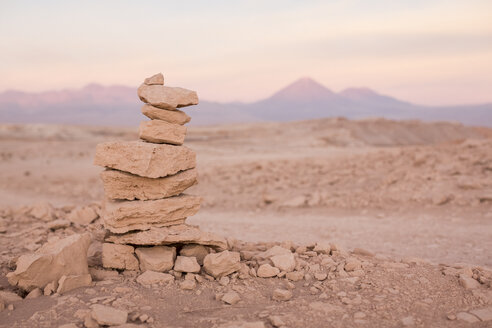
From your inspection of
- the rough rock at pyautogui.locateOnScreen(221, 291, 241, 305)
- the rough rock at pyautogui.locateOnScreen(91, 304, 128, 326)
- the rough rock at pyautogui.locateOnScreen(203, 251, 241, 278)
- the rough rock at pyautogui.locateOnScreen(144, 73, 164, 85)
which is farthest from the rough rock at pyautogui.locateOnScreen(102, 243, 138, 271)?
the rough rock at pyautogui.locateOnScreen(144, 73, 164, 85)

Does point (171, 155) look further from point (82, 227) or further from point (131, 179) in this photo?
point (82, 227)

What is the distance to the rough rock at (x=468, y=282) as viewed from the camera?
4.98 m

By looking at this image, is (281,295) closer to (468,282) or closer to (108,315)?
(108,315)

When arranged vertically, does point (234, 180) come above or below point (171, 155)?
below

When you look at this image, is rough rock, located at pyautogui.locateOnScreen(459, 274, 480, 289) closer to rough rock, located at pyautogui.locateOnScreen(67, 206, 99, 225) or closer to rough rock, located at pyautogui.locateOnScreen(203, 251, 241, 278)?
rough rock, located at pyautogui.locateOnScreen(203, 251, 241, 278)

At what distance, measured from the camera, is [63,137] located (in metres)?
42.9

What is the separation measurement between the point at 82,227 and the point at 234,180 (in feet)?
28.0

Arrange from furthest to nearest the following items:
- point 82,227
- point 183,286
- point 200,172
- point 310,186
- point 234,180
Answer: point 200,172 → point 234,180 → point 310,186 → point 82,227 → point 183,286

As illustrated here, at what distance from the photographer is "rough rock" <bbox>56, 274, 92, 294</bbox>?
4.74m

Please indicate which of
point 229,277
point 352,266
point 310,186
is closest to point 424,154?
point 310,186

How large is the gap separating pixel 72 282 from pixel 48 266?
1.18 ft

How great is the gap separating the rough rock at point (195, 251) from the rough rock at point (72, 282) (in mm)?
1331

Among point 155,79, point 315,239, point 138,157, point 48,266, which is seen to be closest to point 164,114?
point 155,79

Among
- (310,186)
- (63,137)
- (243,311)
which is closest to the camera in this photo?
(243,311)
